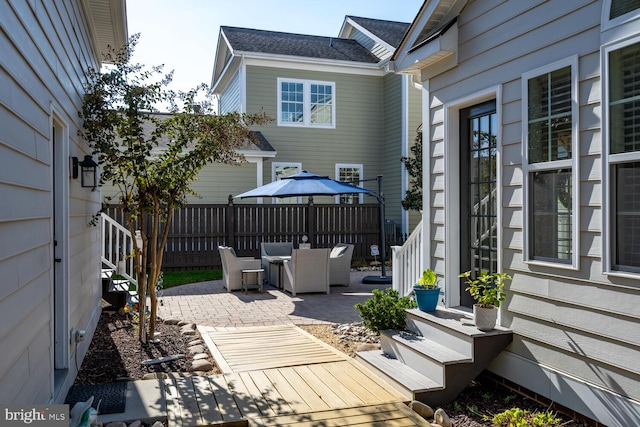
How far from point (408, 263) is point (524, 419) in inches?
115

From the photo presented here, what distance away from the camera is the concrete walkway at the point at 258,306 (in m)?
7.12

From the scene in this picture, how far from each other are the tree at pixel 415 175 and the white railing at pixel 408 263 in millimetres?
7456

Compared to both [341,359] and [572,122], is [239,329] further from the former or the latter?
[572,122]

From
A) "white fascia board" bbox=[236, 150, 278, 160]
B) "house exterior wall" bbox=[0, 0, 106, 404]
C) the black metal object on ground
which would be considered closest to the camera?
"house exterior wall" bbox=[0, 0, 106, 404]

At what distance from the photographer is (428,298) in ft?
16.4

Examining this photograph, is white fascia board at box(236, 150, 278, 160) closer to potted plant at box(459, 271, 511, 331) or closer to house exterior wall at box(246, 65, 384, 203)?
house exterior wall at box(246, 65, 384, 203)

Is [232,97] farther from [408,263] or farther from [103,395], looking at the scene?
[103,395]

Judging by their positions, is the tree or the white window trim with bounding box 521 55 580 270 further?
the tree

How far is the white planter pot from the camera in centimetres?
417

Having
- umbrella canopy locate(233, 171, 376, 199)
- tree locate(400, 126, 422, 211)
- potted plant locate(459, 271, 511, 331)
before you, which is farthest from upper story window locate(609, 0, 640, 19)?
tree locate(400, 126, 422, 211)

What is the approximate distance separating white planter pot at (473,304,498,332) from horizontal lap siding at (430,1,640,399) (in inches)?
6.5

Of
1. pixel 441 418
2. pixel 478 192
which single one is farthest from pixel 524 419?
pixel 478 192

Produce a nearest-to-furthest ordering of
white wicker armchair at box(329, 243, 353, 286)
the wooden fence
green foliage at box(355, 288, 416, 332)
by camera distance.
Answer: green foliage at box(355, 288, 416, 332) < white wicker armchair at box(329, 243, 353, 286) < the wooden fence

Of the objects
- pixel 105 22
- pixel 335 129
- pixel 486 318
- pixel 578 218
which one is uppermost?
pixel 335 129
